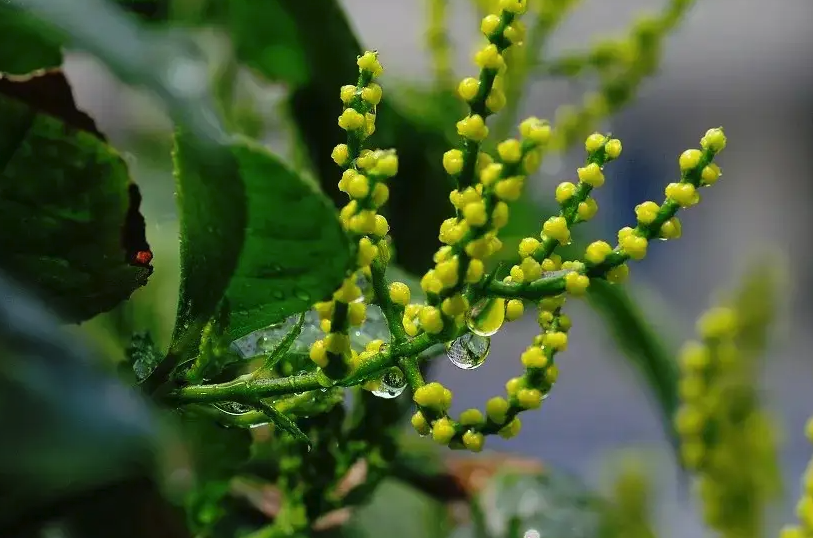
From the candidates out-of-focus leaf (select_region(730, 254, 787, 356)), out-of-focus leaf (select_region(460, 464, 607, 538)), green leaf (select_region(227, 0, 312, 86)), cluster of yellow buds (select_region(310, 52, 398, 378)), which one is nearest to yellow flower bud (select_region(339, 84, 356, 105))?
cluster of yellow buds (select_region(310, 52, 398, 378))

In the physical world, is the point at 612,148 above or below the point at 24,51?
above

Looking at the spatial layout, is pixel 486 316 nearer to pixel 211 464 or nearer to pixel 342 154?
pixel 342 154

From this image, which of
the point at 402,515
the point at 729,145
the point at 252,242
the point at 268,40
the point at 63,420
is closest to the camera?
the point at 63,420

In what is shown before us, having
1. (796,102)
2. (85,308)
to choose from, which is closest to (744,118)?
(796,102)

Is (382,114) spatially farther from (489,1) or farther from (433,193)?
(489,1)

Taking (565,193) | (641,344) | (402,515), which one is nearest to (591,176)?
(565,193)

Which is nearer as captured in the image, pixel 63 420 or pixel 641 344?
pixel 63 420

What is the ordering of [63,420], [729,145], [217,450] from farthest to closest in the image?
[729,145] < [217,450] < [63,420]
